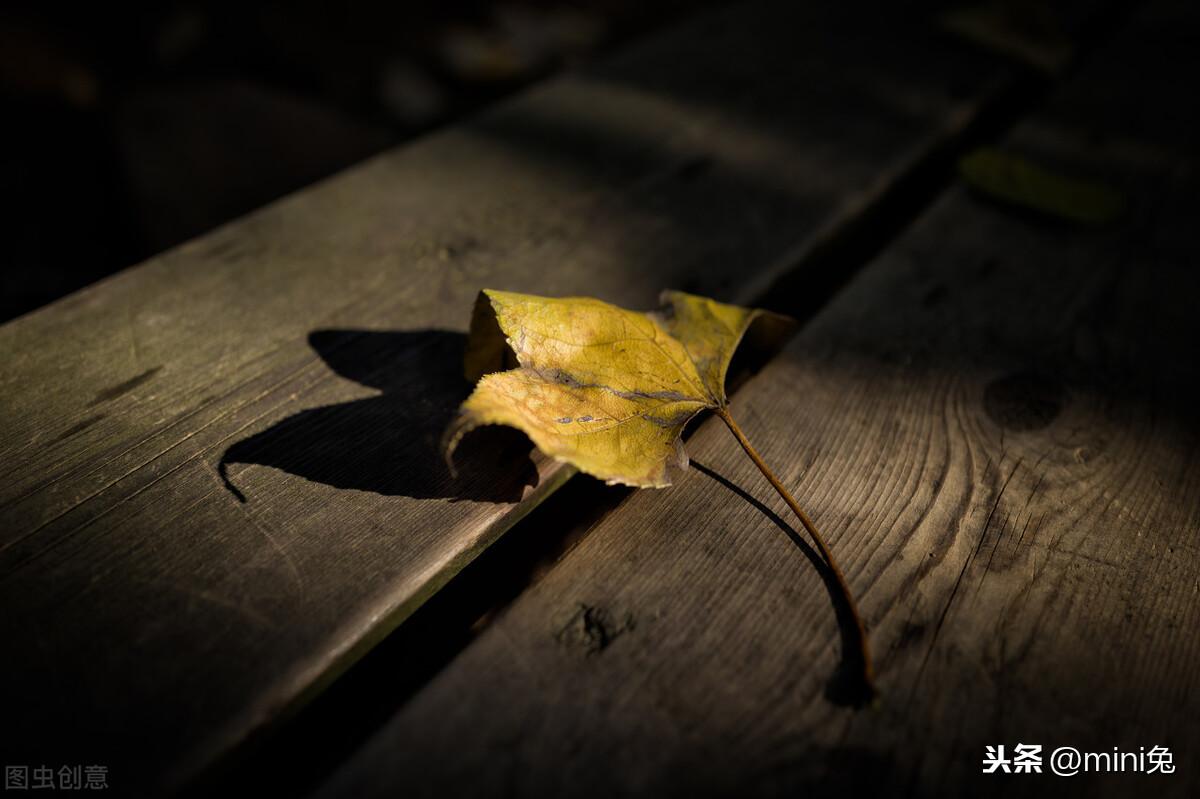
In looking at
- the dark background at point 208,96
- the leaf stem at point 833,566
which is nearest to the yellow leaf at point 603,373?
the leaf stem at point 833,566

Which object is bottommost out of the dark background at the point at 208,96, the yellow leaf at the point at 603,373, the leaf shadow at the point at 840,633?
the leaf shadow at the point at 840,633

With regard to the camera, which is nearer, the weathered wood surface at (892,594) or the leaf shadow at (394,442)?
the weathered wood surface at (892,594)

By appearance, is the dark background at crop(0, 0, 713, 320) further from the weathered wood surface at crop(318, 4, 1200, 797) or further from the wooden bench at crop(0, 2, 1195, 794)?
the weathered wood surface at crop(318, 4, 1200, 797)

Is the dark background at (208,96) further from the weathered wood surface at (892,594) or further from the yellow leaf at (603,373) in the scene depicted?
the weathered wood surface at (892,594)

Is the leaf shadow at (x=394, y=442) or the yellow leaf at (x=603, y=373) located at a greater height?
the yellow leaf at (x=603, y=373)

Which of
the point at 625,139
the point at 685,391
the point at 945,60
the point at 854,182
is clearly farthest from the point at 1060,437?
the point at 945,60

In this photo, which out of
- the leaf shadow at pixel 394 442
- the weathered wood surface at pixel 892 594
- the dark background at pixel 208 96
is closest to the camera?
the weathered wood surface at pixel 892 594

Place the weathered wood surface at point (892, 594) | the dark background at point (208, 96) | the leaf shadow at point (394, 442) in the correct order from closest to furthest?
the weathered wood surface at point (892, 594) < the leaf shadow at point (394, 442) < the dark background at point (208, 96)

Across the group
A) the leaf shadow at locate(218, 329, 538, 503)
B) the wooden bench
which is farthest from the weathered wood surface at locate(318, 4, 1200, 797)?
the leaf shadow at locate(218, 329, 538, 503)
